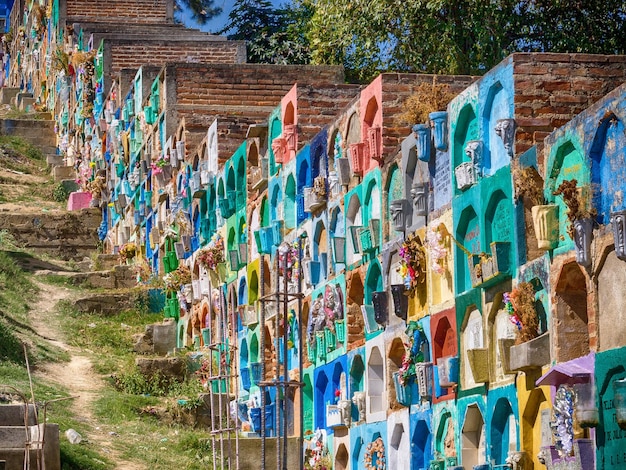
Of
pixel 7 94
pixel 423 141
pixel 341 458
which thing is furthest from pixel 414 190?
pixel 7 94

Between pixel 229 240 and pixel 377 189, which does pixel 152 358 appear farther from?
pixel 377 189

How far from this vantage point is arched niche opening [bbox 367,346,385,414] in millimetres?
15109

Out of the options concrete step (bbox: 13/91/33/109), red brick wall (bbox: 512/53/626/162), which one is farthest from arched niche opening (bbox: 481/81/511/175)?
concrete step (bbox: 13/91/33/109)

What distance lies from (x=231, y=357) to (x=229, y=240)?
75.8 inches

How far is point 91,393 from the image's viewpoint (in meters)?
19.9

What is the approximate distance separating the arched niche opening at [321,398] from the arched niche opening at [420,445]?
10.3 feet

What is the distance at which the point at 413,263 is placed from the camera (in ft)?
46.0

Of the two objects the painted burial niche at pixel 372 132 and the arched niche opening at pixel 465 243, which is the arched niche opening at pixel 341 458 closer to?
the painted burial niche at pixel 372 132

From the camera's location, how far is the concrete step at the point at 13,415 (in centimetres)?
1617

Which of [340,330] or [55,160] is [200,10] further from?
[340,330]

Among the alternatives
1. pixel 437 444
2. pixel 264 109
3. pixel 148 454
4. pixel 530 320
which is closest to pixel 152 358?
pixel 148 454

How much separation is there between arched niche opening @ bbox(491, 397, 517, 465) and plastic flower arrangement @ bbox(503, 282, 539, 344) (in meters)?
0.62

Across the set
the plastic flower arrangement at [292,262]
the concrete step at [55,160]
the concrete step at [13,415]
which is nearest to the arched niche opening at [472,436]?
the concrete step at [13,415]

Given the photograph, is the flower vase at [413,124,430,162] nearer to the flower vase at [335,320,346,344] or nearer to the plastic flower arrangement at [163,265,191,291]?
the flower vase at [335,320,346,344]
